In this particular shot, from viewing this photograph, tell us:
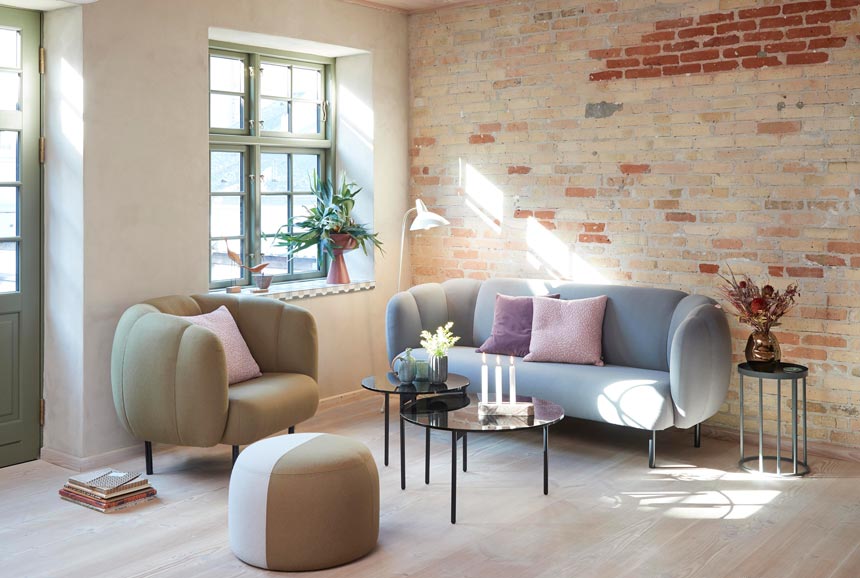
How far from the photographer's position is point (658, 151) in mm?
5918

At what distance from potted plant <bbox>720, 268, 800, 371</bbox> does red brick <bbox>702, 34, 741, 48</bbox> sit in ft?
4.90

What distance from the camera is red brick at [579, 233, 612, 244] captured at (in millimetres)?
6198

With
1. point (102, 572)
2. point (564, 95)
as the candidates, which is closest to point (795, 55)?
point (564, 95)

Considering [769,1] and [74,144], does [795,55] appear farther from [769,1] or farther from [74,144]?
[74,144]

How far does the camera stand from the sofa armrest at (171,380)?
15.4 feet

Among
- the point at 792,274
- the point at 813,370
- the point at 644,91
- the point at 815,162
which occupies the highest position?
the point at 644,91

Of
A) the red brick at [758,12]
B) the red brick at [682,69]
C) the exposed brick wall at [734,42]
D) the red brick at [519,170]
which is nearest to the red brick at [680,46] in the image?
the exposed brick wall at [734,42]

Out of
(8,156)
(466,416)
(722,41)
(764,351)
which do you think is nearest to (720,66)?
(722,41)

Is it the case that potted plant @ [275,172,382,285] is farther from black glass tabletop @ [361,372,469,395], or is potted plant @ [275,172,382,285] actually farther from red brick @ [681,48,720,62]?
red brick @ [681,48,720,62]

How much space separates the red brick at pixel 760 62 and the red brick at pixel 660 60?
442mm

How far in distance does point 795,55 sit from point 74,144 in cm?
413

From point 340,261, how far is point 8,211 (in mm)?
2367

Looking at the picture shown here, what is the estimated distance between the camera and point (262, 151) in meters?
6.54

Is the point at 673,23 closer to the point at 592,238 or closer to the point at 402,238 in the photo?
the point at 592,238
